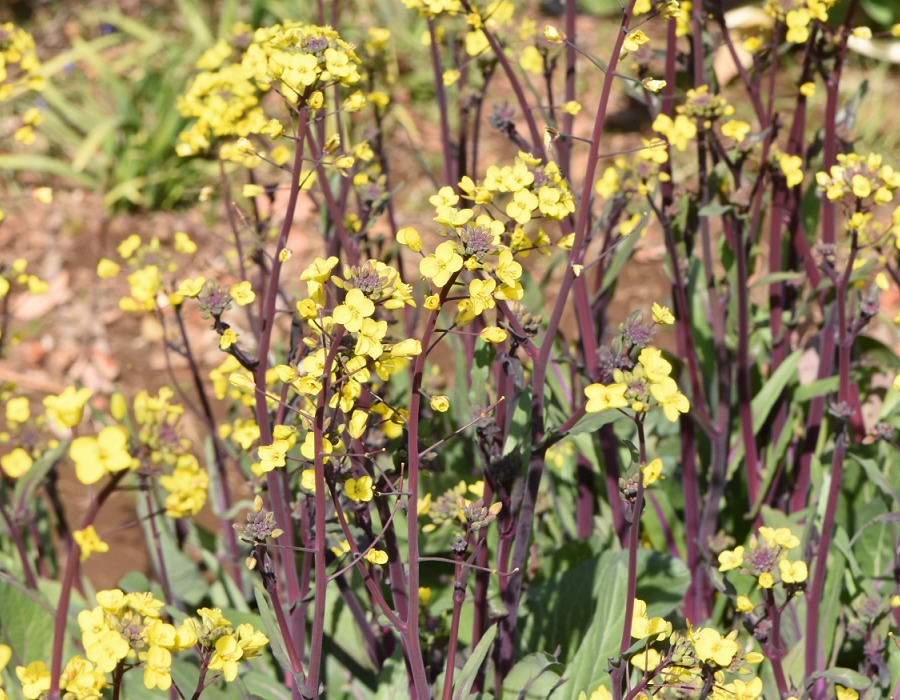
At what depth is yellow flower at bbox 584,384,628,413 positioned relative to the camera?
1.70m

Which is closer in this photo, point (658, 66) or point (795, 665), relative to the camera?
point (795, 665)

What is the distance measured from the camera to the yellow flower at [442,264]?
1701mm

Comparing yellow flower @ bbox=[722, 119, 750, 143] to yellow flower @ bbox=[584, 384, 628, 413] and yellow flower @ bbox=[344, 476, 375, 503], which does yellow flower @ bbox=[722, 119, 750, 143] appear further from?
yellow flower @ bbox=[344, 476, 375, 503]

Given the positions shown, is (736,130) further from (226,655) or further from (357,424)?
(226,655)

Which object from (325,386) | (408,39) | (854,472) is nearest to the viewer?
(325,386)

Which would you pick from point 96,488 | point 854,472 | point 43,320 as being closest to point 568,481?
point 854,472

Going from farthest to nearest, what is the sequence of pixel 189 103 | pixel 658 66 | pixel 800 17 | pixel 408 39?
pixel 658 66 → pixel 408 39 → pixel 189 103 → pixel 800 17

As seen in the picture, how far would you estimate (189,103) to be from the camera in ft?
9.39

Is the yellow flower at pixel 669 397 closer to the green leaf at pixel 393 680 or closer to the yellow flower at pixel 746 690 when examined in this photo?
the yellow flower at pixel 746 690

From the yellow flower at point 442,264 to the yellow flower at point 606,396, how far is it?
30 centimetres

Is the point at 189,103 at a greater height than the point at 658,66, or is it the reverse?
the point at 189,103

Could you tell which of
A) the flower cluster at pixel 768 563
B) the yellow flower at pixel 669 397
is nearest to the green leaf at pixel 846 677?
the flower cluster at pixel 768 563

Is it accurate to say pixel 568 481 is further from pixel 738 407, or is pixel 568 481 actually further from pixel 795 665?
pixel 795 665

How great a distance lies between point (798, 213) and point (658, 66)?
4.34 meters
